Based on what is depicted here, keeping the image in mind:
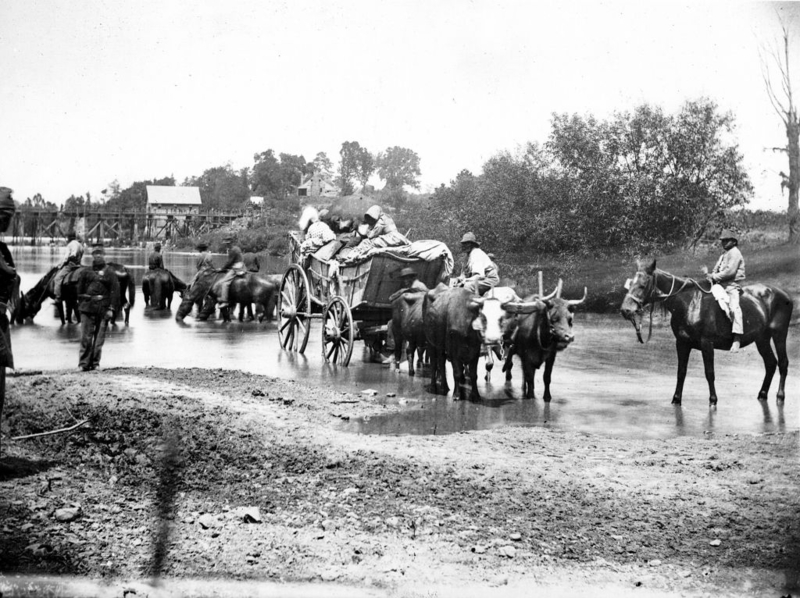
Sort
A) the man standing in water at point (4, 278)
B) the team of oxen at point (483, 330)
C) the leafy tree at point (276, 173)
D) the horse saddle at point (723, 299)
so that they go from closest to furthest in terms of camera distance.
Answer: the man standing in water at point (4, 278), the leafy tree at point (276, 173), the horse saddle at point (723, 299), the team of oxen at point (483, 330)

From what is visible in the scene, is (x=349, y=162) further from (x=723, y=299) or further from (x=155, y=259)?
(x=723, y=299)

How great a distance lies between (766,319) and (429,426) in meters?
2.90


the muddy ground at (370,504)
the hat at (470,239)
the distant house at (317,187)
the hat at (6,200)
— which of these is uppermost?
the distant house at (317,187)

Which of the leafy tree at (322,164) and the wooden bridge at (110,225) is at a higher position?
the leafy tree at (322,164)

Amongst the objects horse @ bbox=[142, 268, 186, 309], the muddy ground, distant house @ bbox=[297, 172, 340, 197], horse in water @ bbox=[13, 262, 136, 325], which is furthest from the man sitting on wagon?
the muddy ground

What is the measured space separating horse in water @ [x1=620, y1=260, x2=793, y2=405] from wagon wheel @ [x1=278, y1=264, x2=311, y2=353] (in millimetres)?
3624

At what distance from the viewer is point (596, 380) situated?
7125 mm

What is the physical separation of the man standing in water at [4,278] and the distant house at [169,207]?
150 cm

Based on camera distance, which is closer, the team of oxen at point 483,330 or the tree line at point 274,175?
the tree line at point 274,175

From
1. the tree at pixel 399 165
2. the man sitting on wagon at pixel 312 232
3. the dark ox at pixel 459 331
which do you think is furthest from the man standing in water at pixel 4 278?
the dark ox at pixel 459 331

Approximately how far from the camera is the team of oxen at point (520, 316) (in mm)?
6602

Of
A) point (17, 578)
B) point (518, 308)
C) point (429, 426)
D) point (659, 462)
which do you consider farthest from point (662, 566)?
point (17, 578)

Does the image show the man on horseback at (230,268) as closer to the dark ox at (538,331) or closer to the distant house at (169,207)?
the distant house at (169,207)

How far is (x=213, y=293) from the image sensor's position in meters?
8.20
